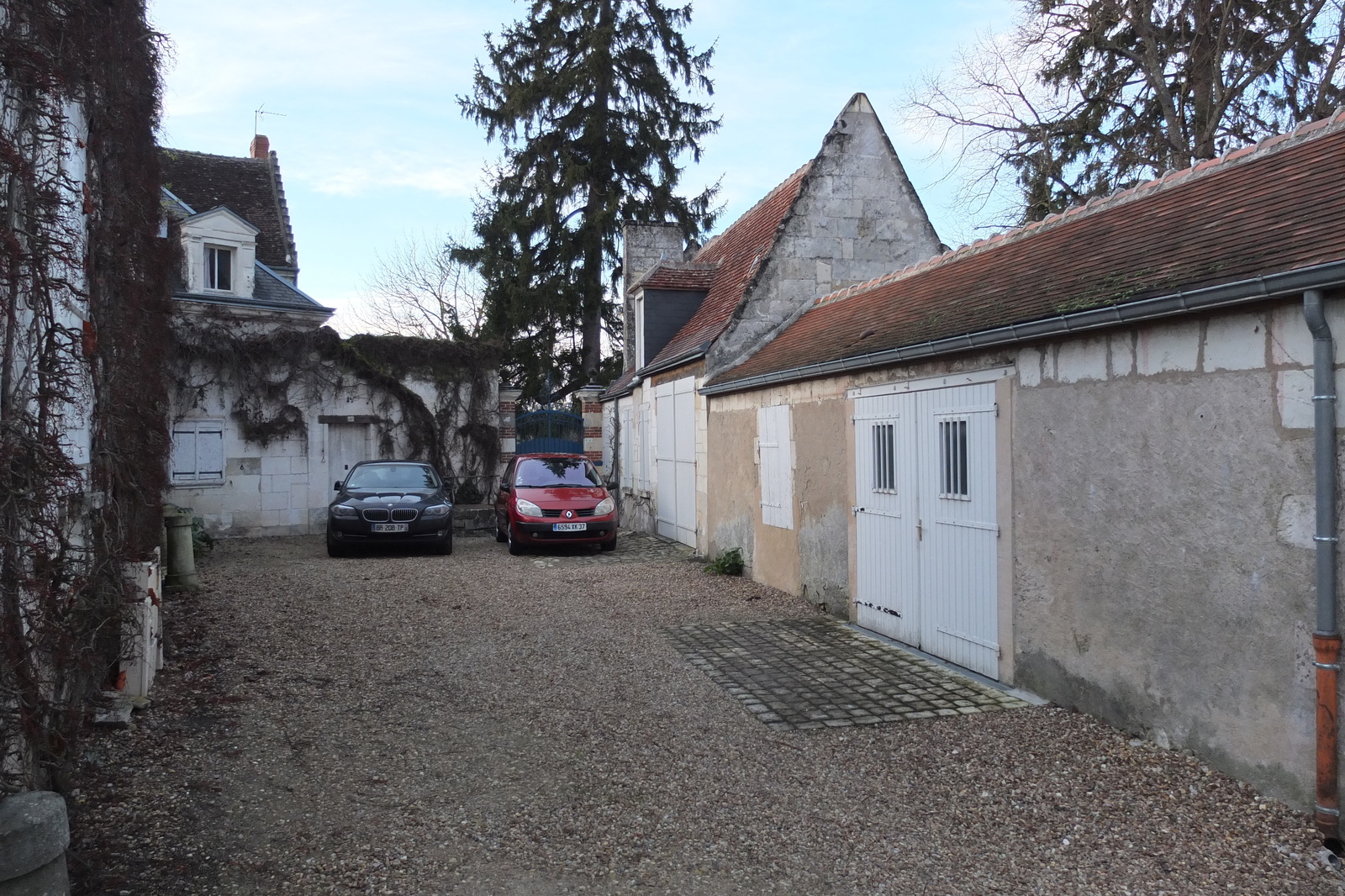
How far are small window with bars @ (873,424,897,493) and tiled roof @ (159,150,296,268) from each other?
59.4 ft

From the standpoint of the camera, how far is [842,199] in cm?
1342

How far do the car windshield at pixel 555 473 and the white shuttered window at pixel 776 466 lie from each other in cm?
466

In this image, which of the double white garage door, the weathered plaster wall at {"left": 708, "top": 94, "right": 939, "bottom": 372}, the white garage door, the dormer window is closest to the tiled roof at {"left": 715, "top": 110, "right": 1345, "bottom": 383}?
the double white garage door

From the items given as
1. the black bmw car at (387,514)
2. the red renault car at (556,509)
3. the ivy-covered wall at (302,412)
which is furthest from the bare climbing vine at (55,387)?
the ivy-covered wall at (302,412)

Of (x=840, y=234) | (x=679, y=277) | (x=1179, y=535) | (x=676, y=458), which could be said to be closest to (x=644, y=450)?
(x=676, y=458)

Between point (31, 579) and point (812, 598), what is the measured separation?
25.0ft

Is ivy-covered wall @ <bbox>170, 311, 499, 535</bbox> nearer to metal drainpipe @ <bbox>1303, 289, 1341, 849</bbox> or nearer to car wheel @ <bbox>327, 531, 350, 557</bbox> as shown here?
car wheel @ <bbox>327, 531, 350, 557</bbox>

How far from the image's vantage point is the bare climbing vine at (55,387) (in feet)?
10.4

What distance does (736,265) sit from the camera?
15766mm

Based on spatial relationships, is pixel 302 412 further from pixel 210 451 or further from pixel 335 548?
pixel 335 548

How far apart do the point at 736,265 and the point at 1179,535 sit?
11572mm

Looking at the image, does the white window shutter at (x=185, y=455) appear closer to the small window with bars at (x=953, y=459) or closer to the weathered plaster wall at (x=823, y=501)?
the weathered plaster wall at (x=823, y=501)

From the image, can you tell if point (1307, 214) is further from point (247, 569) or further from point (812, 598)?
point (247, 569)

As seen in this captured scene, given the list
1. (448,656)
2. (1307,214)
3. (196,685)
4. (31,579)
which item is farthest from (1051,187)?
(31,579)
